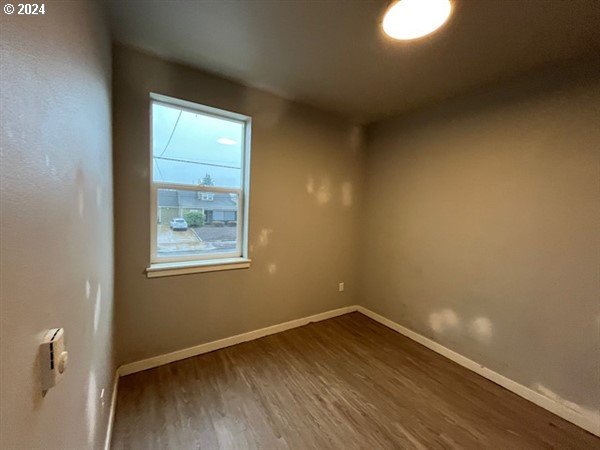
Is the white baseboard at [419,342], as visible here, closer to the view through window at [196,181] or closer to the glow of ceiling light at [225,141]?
the view through window at [196,181]

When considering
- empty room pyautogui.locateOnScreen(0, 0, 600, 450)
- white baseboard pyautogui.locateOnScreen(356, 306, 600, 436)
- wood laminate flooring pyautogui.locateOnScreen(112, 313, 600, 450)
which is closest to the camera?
empty room pyautogui.locateOnScreen(0, 0, 600, 450)

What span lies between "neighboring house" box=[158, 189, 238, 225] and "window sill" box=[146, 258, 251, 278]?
15.6 inches

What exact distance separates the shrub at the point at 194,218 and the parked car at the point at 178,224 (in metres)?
0.04

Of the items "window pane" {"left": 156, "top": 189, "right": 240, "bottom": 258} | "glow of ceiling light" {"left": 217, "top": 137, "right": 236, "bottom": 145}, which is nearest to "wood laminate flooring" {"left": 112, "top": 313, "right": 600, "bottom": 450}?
"window pane" {"left": 156, "top": 189, "right": 240, "bottom": 258}

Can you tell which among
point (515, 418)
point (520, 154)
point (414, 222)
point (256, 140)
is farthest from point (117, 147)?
point (515, 418)

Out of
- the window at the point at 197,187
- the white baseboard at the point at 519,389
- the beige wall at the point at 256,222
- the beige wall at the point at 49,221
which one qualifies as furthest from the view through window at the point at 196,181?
the white baseboard at the point at 519,389

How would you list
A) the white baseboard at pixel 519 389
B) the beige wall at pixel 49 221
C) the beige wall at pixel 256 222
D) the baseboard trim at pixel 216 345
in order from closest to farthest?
the beige wall at pixel 49 221 → the white baseboard at pixel 519 389 → the beige wall at pixel 256 222 → the baseboard trim at pixel 216 345

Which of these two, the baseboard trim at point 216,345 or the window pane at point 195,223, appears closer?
the baseboard trim at point 216,345

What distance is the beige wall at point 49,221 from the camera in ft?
1.44

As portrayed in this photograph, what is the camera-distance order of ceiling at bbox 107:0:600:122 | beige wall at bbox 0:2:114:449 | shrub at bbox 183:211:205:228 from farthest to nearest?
shrub at bbox 183:211:205:228
ceiling at bbox 107:0:600:122
beige wall at bbox 0:2:114:449

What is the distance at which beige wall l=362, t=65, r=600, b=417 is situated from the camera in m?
1.79

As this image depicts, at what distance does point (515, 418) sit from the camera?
183 centimetres

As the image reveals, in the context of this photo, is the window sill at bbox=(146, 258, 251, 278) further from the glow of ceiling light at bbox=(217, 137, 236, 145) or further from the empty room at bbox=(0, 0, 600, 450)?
the glow of ceiling light at bbox=(217, 137, 236, 145)

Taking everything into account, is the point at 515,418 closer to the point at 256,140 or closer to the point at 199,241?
the point at 199,241
